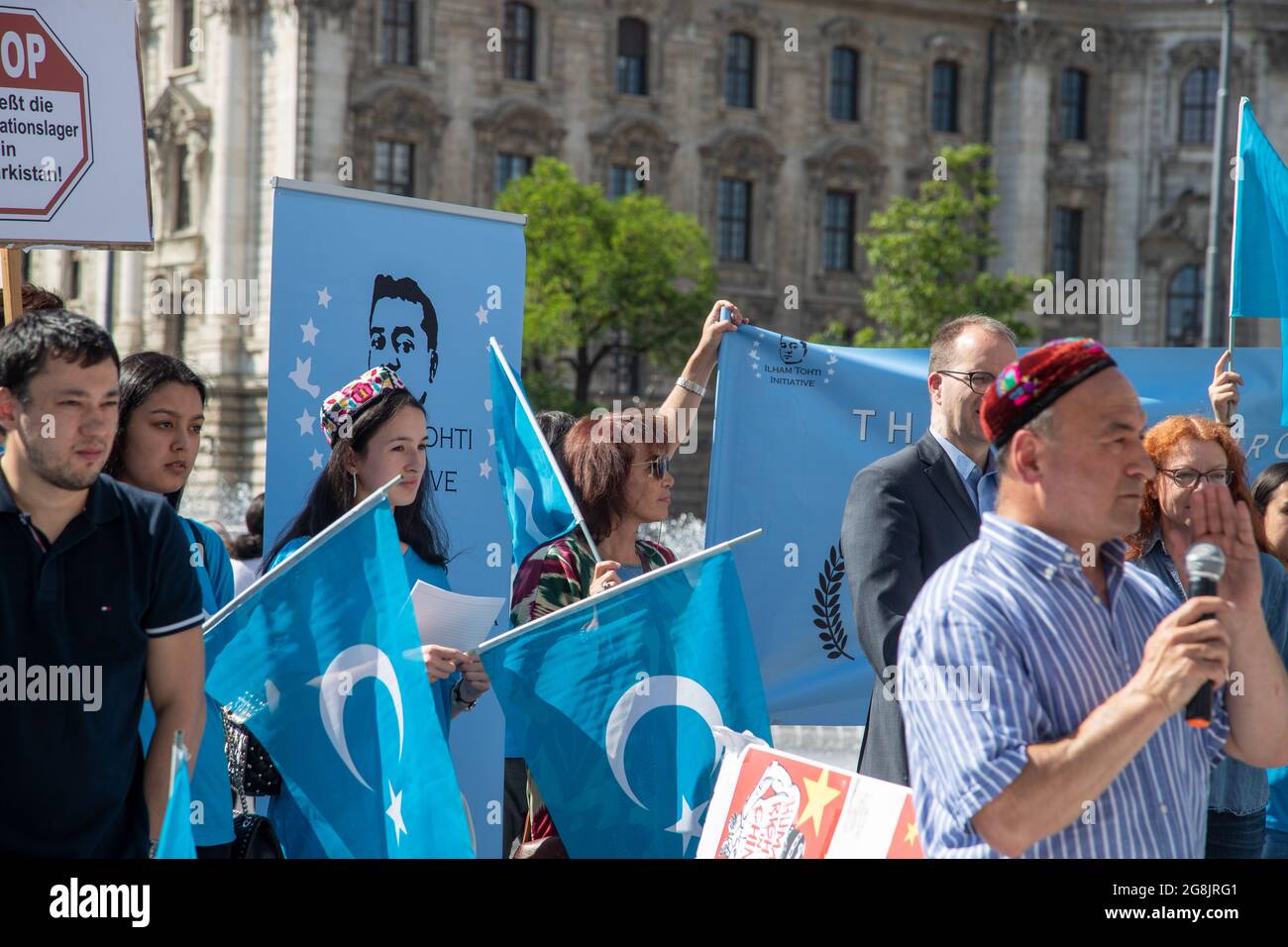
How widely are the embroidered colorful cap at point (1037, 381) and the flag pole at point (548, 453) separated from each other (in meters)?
2.19

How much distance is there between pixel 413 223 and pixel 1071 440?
3.71 metres

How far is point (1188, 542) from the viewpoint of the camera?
14.5 feet

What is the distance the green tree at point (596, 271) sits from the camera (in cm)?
3409

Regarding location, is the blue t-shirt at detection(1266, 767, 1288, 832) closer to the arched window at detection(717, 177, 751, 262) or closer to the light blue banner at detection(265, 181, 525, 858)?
the light blue banner at detection(265, 181, 525, 858)

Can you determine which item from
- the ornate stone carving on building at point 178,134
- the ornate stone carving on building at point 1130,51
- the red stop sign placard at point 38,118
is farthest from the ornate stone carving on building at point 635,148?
the red stop sign placard at point 38,118

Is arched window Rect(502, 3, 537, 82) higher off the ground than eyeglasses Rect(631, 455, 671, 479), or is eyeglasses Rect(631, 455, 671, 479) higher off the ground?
arched window Rect(502, 3, 537, 82)

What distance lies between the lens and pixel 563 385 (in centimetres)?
3734

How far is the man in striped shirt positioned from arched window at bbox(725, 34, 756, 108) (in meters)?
40.1

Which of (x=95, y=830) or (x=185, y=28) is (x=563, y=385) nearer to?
(x=185, y=28)

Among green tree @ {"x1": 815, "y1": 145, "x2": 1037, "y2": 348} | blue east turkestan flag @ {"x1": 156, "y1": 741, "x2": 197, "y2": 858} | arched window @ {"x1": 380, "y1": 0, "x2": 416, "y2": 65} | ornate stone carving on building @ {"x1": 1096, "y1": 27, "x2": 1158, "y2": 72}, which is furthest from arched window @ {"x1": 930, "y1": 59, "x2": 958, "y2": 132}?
blue east turkestan flag @ {"x1": 156, "y1": 741, "x2": 197, "y2": 858}

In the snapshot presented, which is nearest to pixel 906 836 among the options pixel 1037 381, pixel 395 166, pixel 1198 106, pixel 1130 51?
pixel 1037 381

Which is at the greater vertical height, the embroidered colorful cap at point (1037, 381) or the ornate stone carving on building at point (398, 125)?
the ornate stone carving on building at point (398, 125)

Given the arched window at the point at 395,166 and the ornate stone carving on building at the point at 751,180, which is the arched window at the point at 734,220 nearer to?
the ornate stone carving on building at the point at 751,180

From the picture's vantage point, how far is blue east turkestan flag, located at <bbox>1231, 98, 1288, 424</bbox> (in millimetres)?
6344
